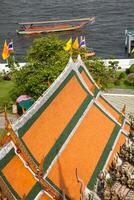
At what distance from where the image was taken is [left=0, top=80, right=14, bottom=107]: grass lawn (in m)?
45.5

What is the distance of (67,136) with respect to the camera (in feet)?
83.1

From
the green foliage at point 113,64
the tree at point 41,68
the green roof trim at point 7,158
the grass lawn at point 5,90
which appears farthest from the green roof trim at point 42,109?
the green foliage at point 113,64

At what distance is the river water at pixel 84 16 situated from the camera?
70.5 meters

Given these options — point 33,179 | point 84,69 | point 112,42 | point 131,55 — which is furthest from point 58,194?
point 112,42

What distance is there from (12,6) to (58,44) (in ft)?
170

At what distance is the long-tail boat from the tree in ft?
104

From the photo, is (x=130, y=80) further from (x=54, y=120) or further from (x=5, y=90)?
(x=54, y=120)

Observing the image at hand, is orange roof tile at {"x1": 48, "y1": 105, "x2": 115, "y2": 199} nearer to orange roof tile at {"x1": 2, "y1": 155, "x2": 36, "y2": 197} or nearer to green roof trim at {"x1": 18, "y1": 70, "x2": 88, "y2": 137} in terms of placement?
orange roof tile at {"x1": 2, "y1": 155, "x2": 36, "y2": 197}

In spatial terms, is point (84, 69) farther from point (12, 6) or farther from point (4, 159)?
point (12, 6)

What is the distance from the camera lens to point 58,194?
2253 centimetres

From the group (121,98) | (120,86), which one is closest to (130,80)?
(120,86)

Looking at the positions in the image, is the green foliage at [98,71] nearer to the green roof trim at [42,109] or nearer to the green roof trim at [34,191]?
the green roof trim at [42,109]

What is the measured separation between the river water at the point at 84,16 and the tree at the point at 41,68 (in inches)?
849

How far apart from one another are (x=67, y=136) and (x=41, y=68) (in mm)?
15023
